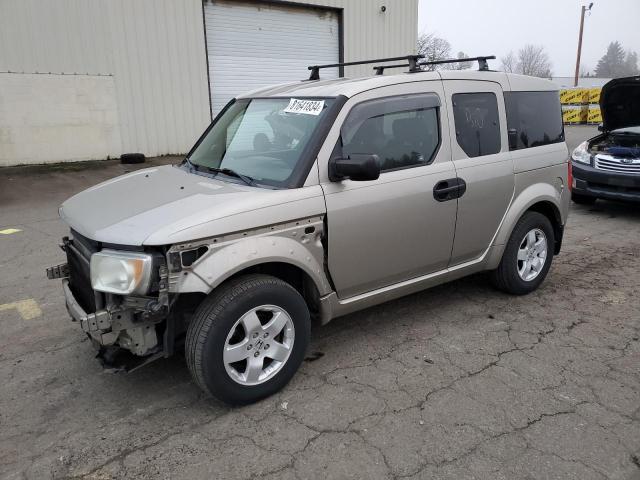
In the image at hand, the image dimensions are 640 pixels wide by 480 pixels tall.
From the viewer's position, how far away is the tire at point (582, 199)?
8.75 m

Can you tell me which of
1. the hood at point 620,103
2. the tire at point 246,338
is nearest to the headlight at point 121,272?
the tire at point 246,338

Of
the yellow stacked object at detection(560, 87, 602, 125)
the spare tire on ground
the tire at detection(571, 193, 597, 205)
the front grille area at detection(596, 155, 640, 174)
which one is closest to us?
the front grille area at detection(596, 155, 640, 174)

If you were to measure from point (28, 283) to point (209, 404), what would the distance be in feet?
10.0

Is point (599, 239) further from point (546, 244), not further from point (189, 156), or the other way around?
point (189, 156)

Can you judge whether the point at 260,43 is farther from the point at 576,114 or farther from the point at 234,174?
the point at 576,114

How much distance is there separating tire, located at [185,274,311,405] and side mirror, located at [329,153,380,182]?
778 millimetres

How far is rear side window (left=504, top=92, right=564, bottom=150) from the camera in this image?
4352 mm

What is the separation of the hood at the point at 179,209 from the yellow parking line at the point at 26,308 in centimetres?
139

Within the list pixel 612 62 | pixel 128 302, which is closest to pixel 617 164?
pixel 128 302

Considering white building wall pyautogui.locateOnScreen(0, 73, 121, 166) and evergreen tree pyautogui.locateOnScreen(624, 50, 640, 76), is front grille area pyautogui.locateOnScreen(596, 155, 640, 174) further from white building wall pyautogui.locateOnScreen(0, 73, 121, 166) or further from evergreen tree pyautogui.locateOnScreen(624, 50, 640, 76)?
evergreen tree pyautogui.locateOnScreen(624, 50, 640, 76)

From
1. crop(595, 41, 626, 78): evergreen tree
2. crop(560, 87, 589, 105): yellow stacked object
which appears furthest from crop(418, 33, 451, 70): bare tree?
crop(595, 41, 626, 78): evergreen tree

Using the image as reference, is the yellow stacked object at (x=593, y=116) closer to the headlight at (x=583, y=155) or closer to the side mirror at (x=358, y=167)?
the headlight at (x=583, y=155)

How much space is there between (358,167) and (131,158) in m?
10.4

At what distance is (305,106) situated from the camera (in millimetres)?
3566
